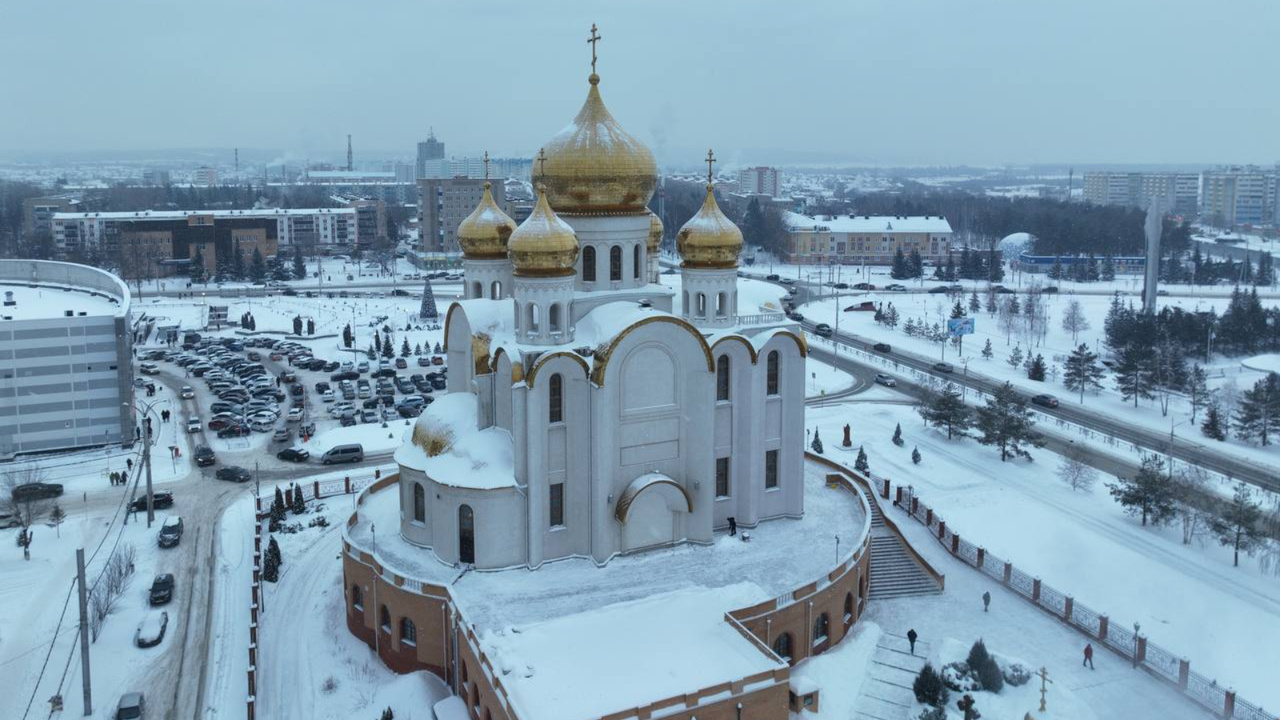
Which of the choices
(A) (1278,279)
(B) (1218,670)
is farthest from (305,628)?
(A) (1278,279)

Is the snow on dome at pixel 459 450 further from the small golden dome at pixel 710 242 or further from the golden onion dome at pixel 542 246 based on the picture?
the small golden dome at pixel 710 242

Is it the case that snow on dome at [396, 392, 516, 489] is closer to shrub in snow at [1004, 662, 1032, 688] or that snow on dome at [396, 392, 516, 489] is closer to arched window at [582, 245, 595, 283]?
arched window at [582, 245, 595, 283]

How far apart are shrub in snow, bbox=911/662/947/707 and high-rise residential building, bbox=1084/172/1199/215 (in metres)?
166

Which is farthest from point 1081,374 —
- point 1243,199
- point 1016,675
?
point 1243,199

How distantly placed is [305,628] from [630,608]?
31.1 ft

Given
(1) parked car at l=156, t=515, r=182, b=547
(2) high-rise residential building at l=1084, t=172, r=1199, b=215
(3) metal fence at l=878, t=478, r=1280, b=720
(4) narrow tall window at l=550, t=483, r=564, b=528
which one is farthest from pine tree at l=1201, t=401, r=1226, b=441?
(2) high-rise residential building at l=1084, t=172, r=1199, b=215

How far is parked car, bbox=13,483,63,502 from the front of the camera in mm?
32969

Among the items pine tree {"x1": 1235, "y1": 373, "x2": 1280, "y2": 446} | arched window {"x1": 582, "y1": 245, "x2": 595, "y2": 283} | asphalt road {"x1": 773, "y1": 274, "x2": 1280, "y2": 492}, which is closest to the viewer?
arched window {"x1": 582, "y1": 245, "x2": 595, "y2": 283}

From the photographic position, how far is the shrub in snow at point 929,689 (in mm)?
21641

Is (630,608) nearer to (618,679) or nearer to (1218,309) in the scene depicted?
(618,679)

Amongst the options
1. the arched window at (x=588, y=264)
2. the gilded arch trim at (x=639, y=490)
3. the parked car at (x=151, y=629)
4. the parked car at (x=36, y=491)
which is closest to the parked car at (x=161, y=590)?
the parked car at (x=151, y=629)

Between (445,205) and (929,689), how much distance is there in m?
100

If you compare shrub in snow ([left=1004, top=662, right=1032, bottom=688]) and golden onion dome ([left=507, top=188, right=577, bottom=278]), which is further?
golden onion dome ([left=507, top=188, right=577, bottom=278])

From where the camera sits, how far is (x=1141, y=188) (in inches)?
6900
